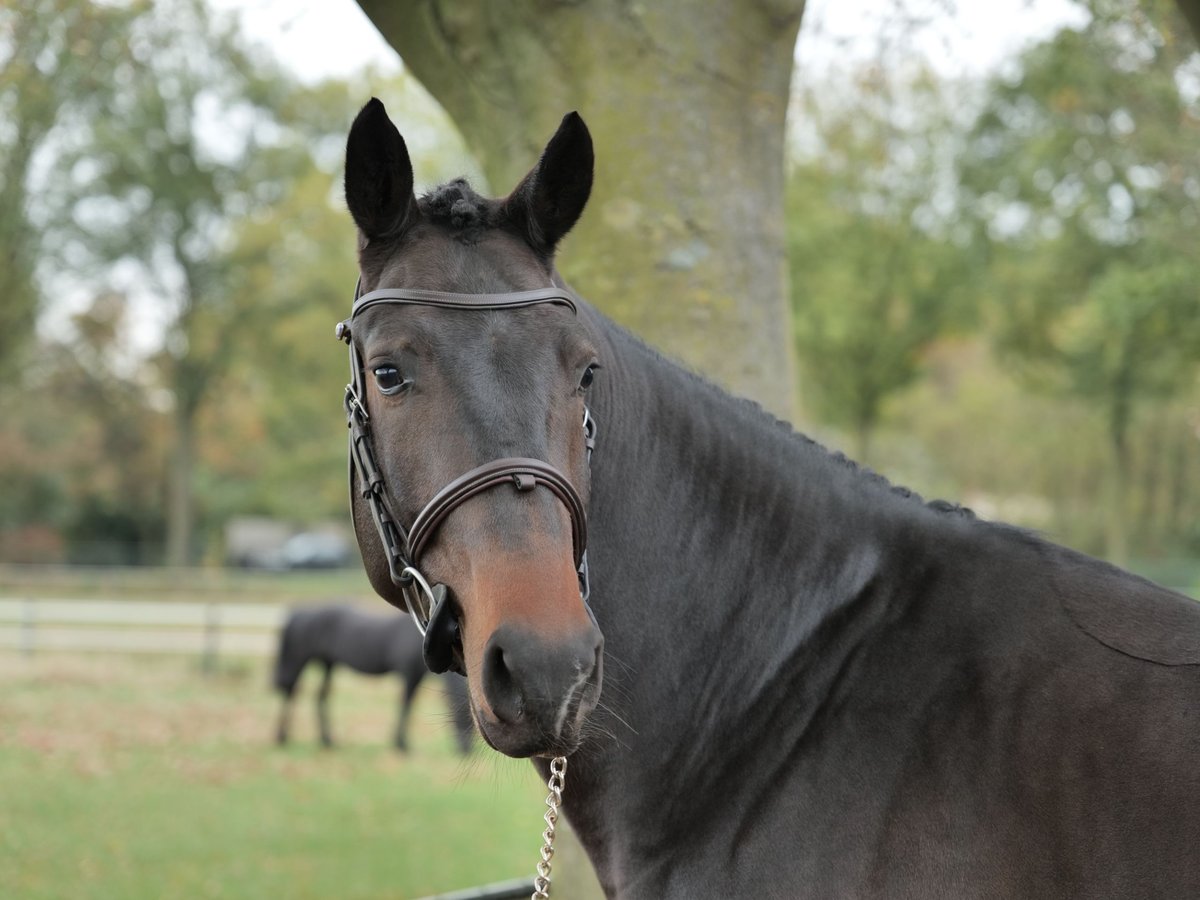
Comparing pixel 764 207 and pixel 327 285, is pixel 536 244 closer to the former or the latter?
pixel 764 207

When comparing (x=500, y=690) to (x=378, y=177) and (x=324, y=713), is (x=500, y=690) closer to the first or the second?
(x=378, y=177)

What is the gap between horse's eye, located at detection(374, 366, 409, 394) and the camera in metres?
2.31

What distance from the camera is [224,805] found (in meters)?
9.66

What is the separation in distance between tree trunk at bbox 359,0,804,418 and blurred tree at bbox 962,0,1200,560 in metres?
5.76

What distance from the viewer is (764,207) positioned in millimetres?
4539

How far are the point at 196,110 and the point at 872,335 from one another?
65.0 ft

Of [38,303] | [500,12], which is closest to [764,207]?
[500,12]

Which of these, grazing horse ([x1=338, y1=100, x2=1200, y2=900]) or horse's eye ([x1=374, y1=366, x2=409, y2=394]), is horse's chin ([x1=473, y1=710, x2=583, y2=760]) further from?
horse's eye ([x1=374, y1=366, x2=409, y2=394])

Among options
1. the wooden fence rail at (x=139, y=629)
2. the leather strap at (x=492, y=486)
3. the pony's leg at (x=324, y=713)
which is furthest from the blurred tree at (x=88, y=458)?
the leather strap at (x=492, y=486)

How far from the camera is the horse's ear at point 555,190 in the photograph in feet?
8.16

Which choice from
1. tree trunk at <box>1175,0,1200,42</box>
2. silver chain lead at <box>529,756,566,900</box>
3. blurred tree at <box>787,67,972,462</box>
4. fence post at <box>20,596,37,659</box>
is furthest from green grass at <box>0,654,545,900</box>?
blurred tree at <box>787,67,972,462</box>

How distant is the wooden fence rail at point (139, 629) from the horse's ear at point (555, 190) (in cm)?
1684

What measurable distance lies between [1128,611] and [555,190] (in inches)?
65.3

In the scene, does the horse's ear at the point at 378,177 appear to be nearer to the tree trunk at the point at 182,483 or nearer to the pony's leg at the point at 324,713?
the pony's leg at the point at 324,713
